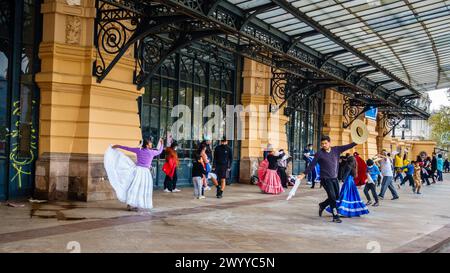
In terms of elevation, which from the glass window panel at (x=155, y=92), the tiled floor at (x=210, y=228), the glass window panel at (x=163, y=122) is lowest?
the tiled floor at (x=210, y=228)

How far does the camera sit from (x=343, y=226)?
9.88 metres

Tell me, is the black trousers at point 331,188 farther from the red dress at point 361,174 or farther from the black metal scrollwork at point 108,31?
the black metal scrollwork at point 108,31

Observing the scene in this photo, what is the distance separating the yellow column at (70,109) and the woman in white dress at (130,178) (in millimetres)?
1205

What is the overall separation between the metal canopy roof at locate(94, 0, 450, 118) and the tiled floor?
3.49 meters

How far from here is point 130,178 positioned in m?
10.6

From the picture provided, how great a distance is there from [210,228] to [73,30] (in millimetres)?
5746

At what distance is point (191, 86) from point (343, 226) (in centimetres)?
850

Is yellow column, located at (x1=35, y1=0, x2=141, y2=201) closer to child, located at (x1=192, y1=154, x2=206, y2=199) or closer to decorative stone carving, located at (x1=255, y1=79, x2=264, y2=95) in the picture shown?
child, located at (x1=192, y1=154, x2=206, y2=199)

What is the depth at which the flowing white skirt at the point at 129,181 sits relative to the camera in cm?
1048

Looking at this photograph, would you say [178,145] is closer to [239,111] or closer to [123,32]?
[239,111]

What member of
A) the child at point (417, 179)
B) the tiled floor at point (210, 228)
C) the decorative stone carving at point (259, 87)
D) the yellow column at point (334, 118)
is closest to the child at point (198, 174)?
the tiled floor at point (210, 228)

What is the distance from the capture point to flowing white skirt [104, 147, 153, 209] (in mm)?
10484

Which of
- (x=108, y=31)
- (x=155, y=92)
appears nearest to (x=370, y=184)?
(x=155, y=92)

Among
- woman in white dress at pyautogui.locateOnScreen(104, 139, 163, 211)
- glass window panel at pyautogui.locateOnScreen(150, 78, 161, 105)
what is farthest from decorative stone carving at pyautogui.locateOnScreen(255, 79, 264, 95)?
woman in white dress at pyautogui.locateOnScreen(104, 139, 163, 211)
